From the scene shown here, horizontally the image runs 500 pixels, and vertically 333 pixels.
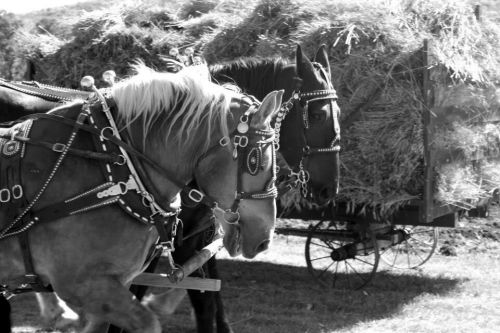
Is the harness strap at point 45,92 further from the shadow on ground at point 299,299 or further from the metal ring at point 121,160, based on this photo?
the shadow on ground at point 299,299

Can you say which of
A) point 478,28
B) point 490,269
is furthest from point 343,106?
point 490,269

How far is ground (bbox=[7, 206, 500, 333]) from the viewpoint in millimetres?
6066

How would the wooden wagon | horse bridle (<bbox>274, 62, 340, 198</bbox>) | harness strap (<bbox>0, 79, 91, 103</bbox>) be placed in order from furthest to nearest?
the wooden wagon → horse bridle (<bbox>274, 62, 340, 198</bbox>) → harness strap (<bbox>0, 79, 91, 103</bbox>)

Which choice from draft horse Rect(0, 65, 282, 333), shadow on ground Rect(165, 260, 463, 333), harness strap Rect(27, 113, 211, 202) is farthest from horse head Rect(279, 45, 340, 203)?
harness strap Rect(27, 113, 211, 202)

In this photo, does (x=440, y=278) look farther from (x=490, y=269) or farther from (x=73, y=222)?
(x=73, y=222)

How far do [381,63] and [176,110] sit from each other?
11.3 ft

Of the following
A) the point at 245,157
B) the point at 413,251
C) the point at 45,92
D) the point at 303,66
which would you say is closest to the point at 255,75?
the point at 303,66

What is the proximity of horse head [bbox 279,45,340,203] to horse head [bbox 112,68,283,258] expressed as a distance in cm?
189

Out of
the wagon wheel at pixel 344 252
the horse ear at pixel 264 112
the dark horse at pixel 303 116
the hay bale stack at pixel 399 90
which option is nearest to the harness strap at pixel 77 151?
the horse ear at pixel 264 112

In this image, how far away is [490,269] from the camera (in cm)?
852

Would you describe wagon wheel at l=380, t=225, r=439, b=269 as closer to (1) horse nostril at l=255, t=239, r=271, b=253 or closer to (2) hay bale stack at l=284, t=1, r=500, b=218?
(2) hay bale stack at l=284, t=1, r=500, b=218

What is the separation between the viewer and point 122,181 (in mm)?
3316

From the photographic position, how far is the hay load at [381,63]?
6.45 metres

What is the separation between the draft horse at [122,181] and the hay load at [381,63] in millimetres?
3146
